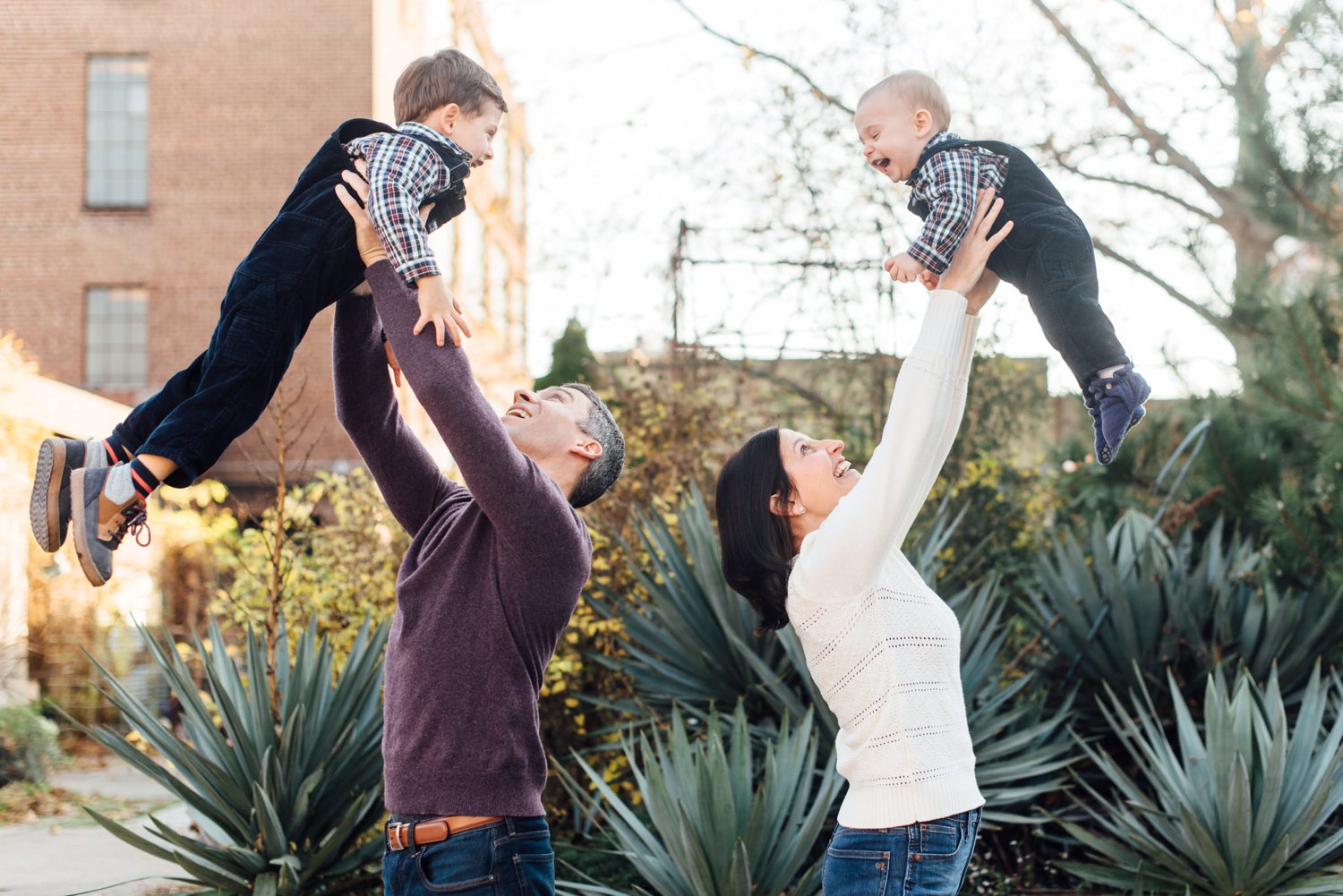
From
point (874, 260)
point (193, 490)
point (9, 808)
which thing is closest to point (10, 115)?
point (193, 490)

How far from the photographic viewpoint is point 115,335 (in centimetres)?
2069

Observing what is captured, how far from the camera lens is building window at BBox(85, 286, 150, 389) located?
2056cm

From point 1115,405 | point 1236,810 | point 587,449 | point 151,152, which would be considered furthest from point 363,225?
point 151,152

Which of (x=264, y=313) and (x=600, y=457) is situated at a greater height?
(x=264, y=313)

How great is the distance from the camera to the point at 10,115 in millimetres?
20891

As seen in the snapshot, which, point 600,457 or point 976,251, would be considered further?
point 600,457

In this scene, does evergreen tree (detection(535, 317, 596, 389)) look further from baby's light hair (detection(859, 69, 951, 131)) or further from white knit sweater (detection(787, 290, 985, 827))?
white knit sweater (detection(787, 290, 985, 827))

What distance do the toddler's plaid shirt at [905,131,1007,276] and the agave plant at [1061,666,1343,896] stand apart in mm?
2478

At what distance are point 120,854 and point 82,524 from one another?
469 centimetres

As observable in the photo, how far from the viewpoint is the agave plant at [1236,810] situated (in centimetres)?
423

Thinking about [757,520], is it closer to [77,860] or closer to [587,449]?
[587,449]

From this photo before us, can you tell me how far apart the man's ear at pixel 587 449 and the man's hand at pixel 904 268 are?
30.0 inches

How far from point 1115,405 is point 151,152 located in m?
21.1

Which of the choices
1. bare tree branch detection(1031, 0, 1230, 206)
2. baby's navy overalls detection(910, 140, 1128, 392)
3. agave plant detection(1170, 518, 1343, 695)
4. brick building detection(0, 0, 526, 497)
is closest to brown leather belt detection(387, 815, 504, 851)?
baby's navy overalls detection(910, 140, 1128, 392)
